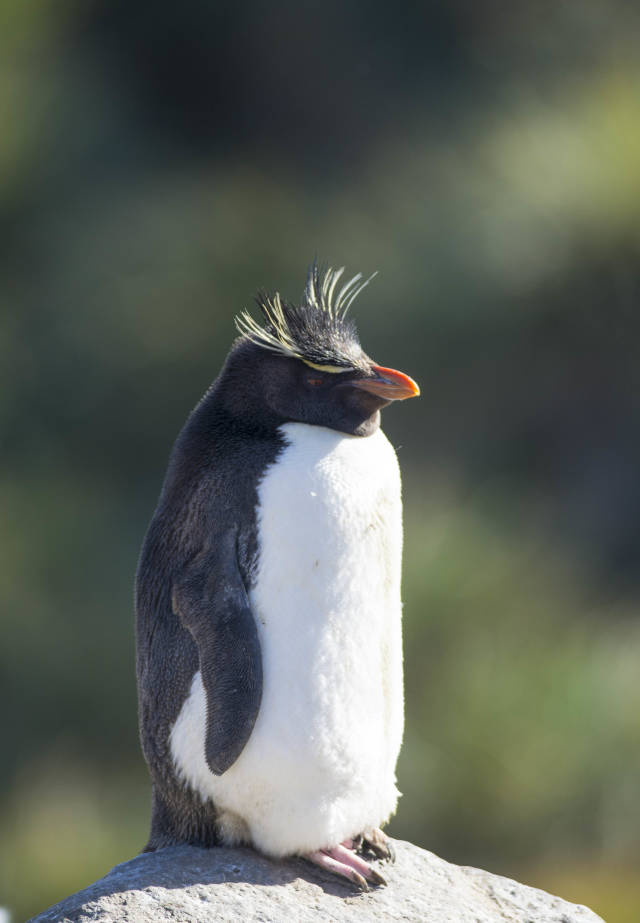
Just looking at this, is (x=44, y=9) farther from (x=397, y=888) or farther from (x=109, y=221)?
(x=397, y=888)

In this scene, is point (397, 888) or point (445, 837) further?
point (445, 837)

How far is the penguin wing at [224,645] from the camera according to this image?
1.89 meters

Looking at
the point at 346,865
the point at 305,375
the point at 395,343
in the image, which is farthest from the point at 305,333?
the point at 395,343

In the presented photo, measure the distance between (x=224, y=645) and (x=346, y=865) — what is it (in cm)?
43

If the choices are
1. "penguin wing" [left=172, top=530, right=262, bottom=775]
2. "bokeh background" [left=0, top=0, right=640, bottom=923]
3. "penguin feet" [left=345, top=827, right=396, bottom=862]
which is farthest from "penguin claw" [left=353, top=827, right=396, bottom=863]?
"bokeh background" [left=0, top=0, right=640, bottom=923]

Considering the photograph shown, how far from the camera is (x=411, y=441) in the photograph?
20.7 feet

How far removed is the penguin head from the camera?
6.60 feet

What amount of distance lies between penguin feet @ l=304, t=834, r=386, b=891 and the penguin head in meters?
0.65

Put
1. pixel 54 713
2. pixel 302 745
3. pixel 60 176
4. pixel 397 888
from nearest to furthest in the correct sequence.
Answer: pixel 302 745 → pixel 397 888 → pixel 54 713 → pixel 60 176

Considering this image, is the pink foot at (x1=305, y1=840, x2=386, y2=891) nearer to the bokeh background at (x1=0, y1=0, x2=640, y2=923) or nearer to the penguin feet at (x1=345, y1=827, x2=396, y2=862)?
the penguin feet at (x1=345, y1=827, x2=396, y2=862)

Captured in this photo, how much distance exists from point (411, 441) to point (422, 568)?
0.75 meters

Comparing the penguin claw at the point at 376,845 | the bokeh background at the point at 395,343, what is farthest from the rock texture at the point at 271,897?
the bokeh background at the point at 395,343

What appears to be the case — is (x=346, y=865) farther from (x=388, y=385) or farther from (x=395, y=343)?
(x=395, y=343)

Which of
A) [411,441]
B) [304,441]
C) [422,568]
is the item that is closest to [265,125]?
[411,441]
